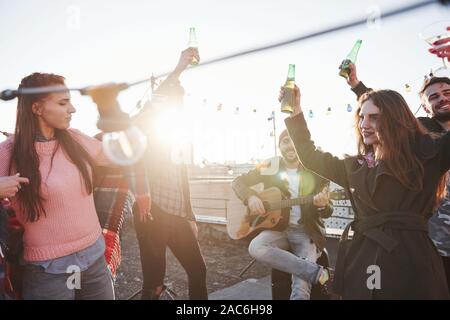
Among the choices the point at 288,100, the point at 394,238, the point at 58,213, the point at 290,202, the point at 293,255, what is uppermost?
the point at 288,100

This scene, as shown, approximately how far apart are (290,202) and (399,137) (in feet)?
7.79

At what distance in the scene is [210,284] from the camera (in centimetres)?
511

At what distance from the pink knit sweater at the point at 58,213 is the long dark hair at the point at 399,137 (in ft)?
6.56

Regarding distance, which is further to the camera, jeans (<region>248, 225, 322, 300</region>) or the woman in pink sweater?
jeans (<region>248, 225, 322, 300</region>)

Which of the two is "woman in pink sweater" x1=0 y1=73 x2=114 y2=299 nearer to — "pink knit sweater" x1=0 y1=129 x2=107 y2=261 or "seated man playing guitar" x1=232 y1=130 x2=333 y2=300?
"pink knit sweater" x1=0 y1=129 x2=107 y2=261

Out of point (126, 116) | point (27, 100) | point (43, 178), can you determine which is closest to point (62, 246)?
point (43, 178)

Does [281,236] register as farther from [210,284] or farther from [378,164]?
[378,164]

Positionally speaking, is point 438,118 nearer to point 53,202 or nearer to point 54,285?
point 53,202

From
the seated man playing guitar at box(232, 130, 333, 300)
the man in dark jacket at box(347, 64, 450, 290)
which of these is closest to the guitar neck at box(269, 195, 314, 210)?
the seated man playing guitar at box(232, 130, 333, 300)

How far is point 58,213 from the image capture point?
2006 millimetres

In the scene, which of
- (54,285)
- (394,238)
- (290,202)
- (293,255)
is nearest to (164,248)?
(54,285)

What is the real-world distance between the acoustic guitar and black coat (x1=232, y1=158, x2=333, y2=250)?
83 millimetres

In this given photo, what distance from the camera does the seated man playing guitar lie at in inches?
139
